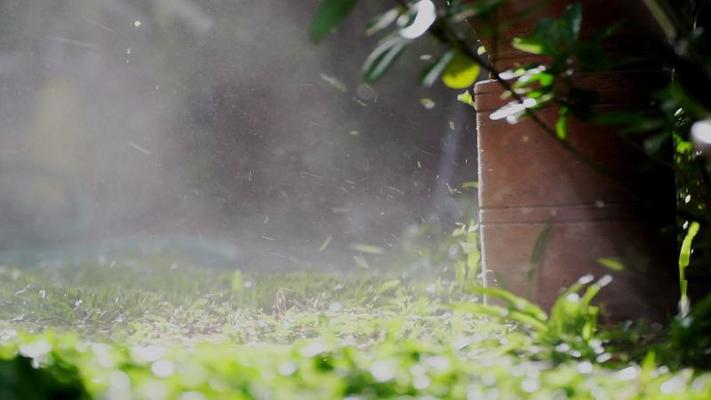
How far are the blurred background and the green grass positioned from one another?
3.64 ft

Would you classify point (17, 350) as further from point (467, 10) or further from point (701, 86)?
point (701, 86)

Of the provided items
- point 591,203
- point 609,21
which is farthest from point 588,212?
point 609,21

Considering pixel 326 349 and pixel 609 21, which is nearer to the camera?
pixel 326 349

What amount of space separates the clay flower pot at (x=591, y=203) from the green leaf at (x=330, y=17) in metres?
0.84

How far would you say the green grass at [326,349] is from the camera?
4.38 ft

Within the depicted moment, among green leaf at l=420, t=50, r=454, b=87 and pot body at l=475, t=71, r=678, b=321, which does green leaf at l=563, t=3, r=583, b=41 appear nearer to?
green leaf at l=420, t=50, r=454, b=87

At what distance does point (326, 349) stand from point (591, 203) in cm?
94

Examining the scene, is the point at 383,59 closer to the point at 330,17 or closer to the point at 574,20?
the point at 330,17

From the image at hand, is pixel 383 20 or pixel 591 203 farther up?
pixel 383 20

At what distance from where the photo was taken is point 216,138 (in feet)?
17.4

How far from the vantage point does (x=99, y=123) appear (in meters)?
5.73

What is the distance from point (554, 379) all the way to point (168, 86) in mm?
4314

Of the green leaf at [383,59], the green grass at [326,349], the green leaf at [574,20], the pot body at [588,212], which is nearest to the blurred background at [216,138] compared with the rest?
the green grass at [326,349]

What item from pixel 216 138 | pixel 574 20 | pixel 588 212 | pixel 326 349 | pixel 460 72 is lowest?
pixel 216 138
